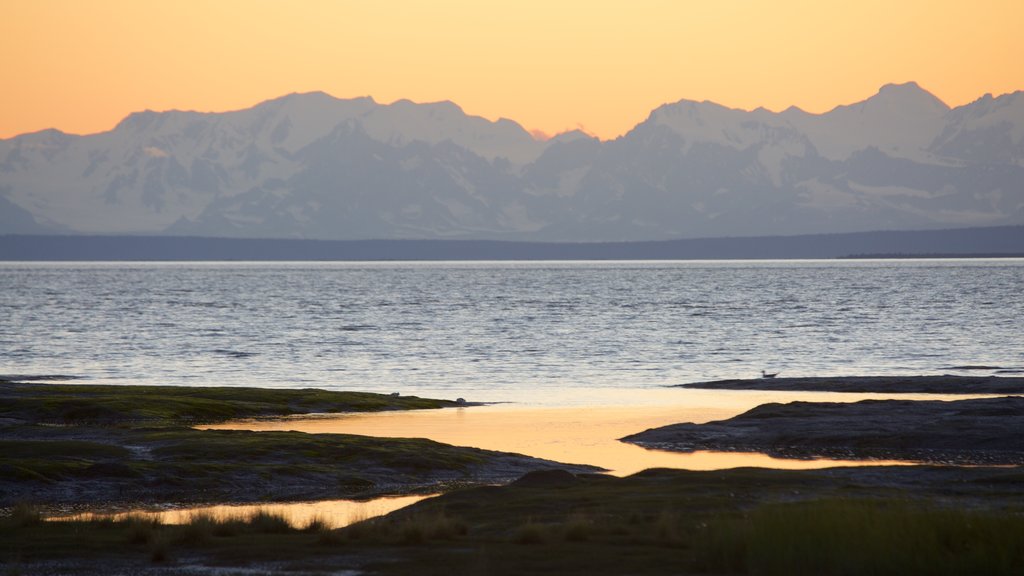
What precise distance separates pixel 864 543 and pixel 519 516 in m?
7.98

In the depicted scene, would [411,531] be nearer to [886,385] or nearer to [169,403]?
[169,403]

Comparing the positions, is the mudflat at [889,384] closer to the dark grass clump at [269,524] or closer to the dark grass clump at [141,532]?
the dark grass clump at [269,524]

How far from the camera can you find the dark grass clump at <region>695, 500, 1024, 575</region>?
20469 millimetres

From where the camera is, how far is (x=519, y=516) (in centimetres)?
2725

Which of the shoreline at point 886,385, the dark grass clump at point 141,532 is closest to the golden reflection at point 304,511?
the dark grass clump at point 141,532

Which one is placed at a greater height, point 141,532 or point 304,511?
point 141,532

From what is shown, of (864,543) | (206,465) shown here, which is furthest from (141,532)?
(864,543)

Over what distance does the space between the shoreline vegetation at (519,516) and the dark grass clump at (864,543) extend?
0.03 m

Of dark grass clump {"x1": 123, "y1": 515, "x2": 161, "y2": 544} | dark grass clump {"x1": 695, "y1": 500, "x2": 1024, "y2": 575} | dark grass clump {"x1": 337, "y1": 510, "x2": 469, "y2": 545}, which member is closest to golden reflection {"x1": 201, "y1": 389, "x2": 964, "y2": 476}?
dark grass clump {"x1": 337, "y1": 510, "x2": 469, "y2": 545}

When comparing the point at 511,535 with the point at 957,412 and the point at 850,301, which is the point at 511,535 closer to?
the point at 957,412

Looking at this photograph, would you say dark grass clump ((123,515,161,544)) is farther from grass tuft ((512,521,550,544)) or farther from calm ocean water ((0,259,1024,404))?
calm ocean water ((0,259,1024,404))

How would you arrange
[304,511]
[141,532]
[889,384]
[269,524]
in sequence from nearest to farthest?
[141,532], [269,524], [304,511], [889,384]

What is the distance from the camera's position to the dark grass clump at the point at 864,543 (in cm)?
2047

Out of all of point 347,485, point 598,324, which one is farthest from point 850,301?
point 347,485
